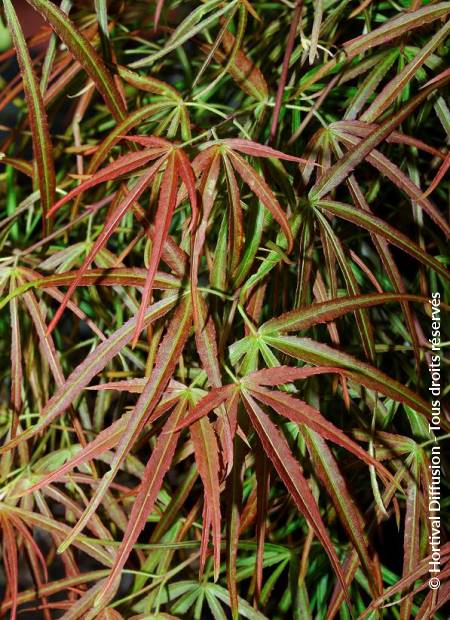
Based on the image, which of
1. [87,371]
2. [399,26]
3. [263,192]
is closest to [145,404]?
[87,371]

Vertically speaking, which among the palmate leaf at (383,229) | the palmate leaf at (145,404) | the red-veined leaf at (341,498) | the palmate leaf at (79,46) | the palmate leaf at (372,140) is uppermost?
the palmate leaf at (79,46)

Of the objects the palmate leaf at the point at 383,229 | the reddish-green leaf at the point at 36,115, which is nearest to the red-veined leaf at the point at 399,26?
the palmate leaf at the point at 383,229

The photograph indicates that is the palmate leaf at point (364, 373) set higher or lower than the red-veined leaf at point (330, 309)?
lower

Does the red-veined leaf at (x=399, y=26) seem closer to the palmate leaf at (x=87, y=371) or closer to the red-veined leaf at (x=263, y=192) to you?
the red-veined leaf at (x=263, y=192)

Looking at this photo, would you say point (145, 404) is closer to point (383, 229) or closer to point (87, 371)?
point (87, 371)

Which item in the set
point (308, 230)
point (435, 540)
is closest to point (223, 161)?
point (308, 230)

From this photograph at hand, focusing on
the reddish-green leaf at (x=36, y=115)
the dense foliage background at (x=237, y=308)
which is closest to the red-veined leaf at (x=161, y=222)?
the dense foliage background at (x=237, y=308)

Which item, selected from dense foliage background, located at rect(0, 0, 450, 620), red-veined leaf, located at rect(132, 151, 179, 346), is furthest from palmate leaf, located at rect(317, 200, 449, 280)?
red-veined leaf, located at rect(132, 151, 179, 346)

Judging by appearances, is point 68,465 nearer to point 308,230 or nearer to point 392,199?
point 308,230
